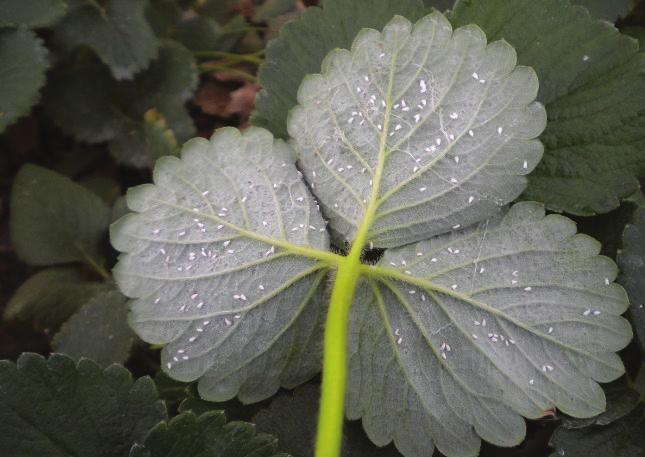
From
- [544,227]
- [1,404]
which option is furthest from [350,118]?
[1,404]

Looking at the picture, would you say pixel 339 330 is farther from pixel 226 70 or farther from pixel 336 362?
pixel 226 70

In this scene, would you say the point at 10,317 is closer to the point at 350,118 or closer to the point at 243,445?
the point at 243,445

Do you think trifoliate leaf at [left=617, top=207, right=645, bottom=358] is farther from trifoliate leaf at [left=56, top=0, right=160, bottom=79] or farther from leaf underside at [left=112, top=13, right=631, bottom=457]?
trifoliate leaf at [left=56, top=0, right=160, bottom=79]

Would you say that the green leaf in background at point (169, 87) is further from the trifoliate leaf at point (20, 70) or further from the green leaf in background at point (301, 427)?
the green leaf in background at point (301, 427)

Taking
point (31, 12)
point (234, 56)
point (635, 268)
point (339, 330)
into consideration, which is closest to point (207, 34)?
point (234, 56)

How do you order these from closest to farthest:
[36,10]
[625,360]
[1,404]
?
1. [1,404]
2. [625,360]
3. [36,10]

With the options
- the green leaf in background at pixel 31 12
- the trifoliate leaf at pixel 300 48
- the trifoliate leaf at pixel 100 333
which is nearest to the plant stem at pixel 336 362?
the trifoliate leaf at pixel 300 48
